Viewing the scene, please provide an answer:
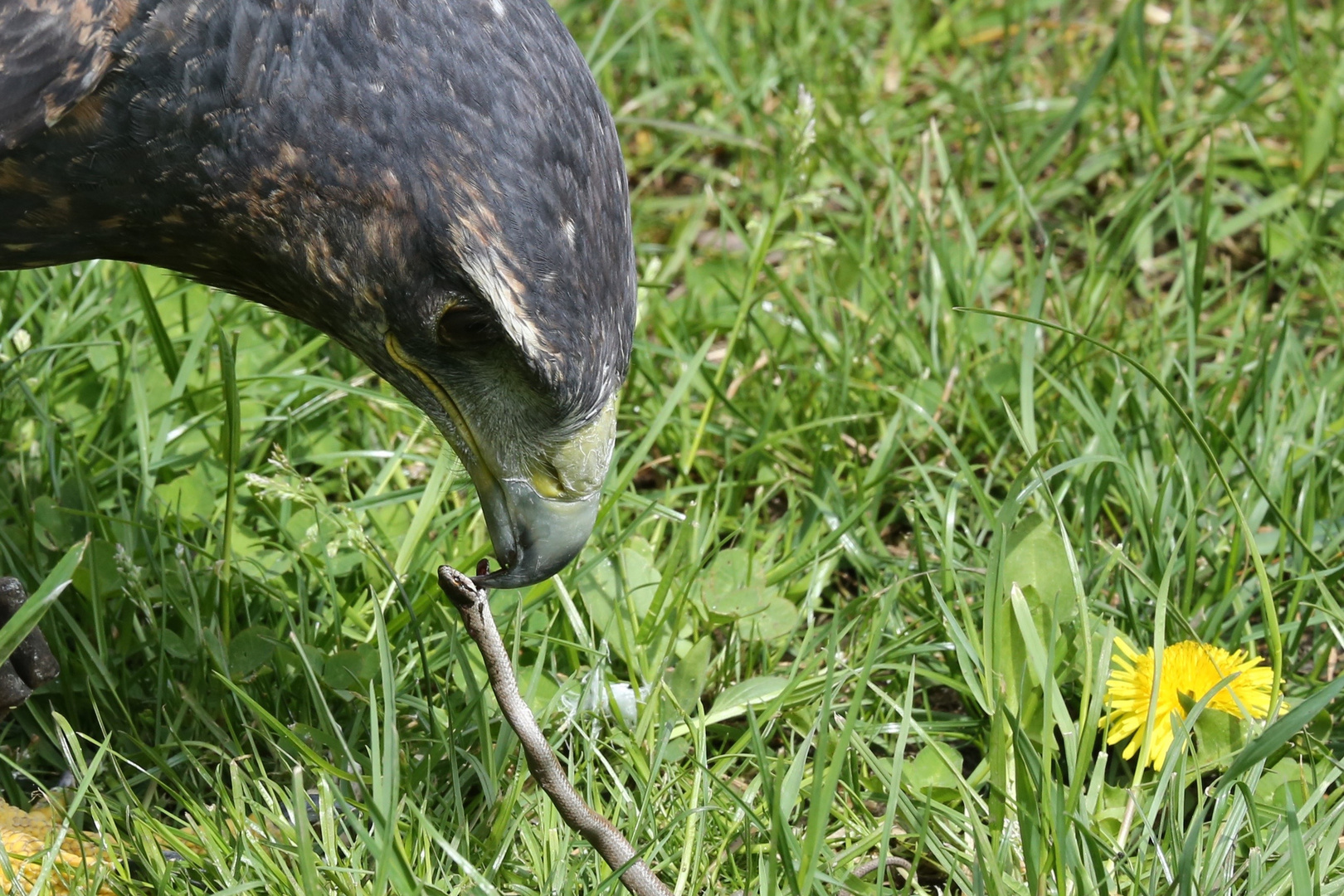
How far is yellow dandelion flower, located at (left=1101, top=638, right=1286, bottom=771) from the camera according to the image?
276 centimetres

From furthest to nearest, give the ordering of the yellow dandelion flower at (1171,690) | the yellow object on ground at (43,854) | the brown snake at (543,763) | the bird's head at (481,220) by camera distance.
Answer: the yellow dandelion flower at (1171,690) → the yellow object on ground at (43,854) → the brown snake at (543,763) → the bird's head at (481,220)

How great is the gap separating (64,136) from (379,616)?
2.81 ft

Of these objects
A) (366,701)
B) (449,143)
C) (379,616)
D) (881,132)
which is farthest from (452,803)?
(881,132)

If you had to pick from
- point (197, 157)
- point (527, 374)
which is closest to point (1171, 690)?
point (527, 374)

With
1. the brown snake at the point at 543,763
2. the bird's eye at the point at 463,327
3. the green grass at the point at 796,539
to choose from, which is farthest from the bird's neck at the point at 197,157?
the brown snake at the point at 543,763

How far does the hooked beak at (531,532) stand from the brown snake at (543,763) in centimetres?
7

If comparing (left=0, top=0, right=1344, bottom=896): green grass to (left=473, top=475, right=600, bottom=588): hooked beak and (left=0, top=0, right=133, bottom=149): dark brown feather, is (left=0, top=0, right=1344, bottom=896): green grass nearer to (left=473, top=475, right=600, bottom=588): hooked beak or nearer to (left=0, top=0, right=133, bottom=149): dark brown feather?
(left=473, top=475, right=600, bottom=588): hooked beak

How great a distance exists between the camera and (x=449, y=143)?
2252mm

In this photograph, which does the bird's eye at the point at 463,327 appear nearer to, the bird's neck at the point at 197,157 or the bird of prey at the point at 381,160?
the bird of prey at the point at 381,160

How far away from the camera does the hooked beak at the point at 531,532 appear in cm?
251

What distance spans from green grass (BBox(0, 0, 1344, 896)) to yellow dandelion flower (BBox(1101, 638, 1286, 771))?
2.1 inches

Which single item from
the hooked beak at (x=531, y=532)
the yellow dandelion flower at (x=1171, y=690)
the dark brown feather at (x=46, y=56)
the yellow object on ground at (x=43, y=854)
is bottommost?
the yellow dandelion flower at (x=1171, y=690)

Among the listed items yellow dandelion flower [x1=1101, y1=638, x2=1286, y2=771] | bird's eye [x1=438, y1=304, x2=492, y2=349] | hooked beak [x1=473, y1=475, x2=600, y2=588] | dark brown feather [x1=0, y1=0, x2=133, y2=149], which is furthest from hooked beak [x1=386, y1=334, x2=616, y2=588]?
yellow dandelion flower [x1=1101, y1=638, x2=1286, y2=771]

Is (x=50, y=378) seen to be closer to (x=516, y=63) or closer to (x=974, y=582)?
(x=516, y=63)
